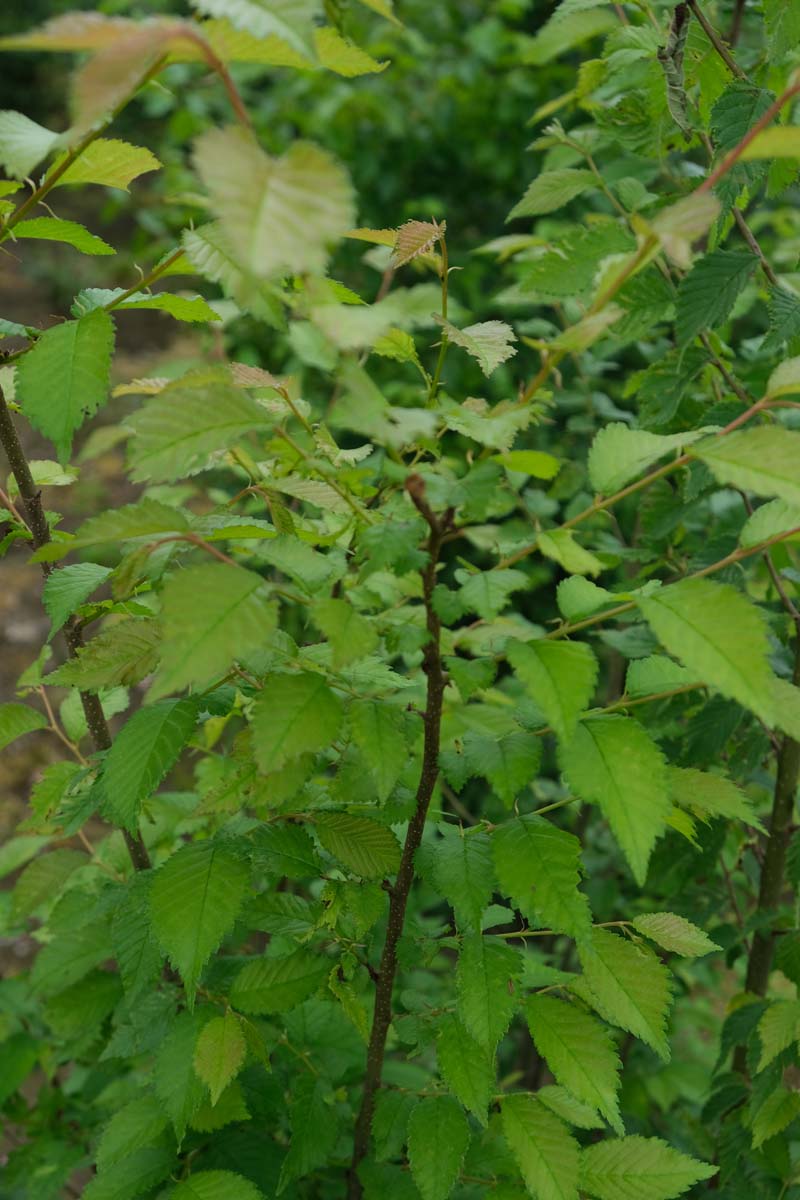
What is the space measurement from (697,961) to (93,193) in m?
6.79

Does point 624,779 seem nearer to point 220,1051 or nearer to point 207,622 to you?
point 207,622

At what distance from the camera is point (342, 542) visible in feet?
3.17

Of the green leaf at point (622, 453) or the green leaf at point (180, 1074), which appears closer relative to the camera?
the green leaf at point (622, 453)

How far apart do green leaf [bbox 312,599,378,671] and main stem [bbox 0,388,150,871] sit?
32cm

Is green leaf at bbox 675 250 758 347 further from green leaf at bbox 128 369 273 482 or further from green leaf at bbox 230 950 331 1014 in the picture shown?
green leaf at bbox 230 950 331 1014

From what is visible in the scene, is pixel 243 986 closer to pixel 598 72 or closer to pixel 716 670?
pixel 716 670

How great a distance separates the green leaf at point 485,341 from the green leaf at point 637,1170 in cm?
73

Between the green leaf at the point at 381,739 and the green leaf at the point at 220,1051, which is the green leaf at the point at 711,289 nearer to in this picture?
the green leaf at the point at 381,739

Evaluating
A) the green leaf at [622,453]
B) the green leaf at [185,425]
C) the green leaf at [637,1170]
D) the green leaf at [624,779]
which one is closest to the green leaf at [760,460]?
the green leaf at [622,453]

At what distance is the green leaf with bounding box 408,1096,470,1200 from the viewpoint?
0.89 m

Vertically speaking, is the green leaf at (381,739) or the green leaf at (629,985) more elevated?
Result: the green leaf at (381,739)

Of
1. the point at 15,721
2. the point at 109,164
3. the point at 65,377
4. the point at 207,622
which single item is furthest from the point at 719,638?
the point at 15,721

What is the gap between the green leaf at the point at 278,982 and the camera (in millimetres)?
945

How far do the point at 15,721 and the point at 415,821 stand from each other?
513 millimetres
